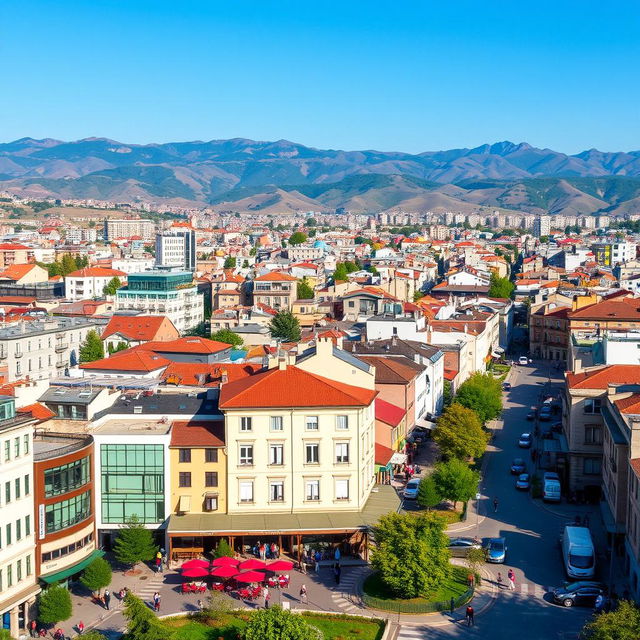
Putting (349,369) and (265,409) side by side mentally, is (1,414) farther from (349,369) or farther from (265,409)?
(349,369)

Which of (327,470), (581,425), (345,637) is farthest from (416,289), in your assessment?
(345,637)

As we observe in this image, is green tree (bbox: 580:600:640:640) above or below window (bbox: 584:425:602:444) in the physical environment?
below

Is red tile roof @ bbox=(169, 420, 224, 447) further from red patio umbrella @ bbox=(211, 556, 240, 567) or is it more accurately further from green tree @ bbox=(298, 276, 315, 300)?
green tree @ bbox=(298, 276, 315, 300)

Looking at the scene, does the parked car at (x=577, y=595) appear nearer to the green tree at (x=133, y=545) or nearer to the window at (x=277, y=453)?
the window at (x=277, y=453)

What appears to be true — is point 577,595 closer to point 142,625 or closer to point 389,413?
point 142,625

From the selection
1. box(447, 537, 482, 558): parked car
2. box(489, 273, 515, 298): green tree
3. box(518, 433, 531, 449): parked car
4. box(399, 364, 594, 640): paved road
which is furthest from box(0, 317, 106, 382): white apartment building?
box(489, 273, 515, 298): green tree

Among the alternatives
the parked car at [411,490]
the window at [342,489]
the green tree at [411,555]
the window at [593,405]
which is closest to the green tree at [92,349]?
the parked car at [411,490]
